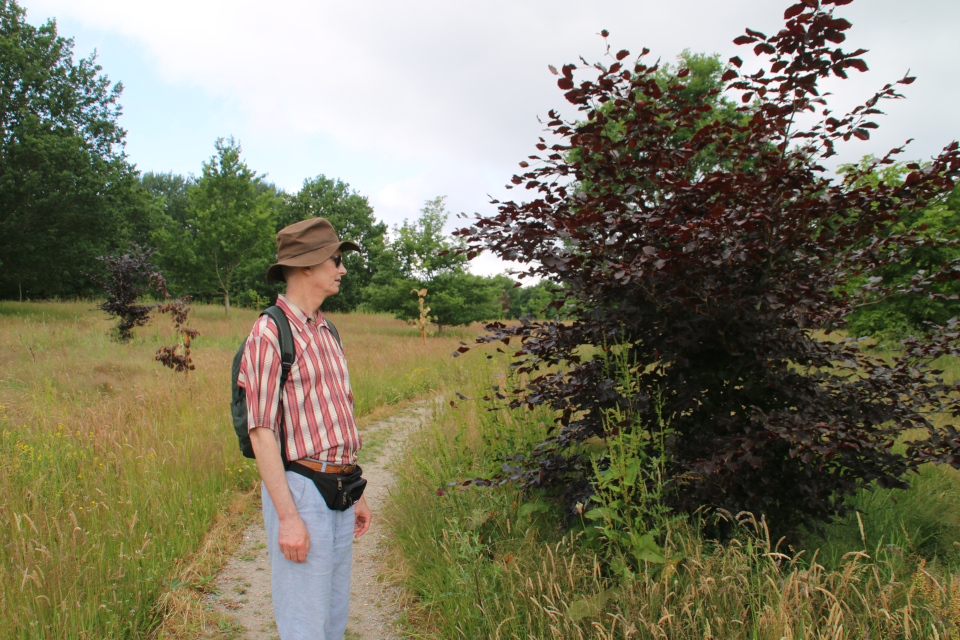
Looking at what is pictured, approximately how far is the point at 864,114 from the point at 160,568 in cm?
462

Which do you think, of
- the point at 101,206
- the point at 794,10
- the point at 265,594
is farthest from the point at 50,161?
the point at 794,10

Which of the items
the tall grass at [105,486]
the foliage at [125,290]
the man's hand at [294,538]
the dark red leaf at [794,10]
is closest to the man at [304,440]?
the man's hand at [294,538]

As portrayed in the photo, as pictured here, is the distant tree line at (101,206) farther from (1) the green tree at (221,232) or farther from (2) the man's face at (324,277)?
(2) the man's face at (324,277)

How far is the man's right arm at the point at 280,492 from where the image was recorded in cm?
178

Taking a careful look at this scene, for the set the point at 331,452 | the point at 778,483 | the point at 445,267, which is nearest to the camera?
the point at 331,452

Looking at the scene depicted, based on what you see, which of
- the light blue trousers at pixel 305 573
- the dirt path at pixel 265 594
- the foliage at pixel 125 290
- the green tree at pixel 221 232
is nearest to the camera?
the light blue trousers at pixel 305 573

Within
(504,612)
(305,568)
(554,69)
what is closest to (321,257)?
(305,568)

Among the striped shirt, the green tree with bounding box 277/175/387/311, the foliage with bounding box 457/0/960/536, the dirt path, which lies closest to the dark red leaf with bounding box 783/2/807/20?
the foliage with bounding box 457/0/960/536

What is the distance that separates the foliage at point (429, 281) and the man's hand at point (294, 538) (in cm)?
1929

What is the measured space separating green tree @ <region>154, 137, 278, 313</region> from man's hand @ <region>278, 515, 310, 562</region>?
74.5 ft

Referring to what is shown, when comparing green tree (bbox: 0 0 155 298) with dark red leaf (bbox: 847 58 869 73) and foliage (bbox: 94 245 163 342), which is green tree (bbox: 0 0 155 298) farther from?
dark red leaf (bbox: 847 58 869 73)

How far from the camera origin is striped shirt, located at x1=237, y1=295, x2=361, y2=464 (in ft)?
5.95

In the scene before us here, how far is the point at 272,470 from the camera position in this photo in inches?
70.2

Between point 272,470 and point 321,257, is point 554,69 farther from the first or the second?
point 272,470
